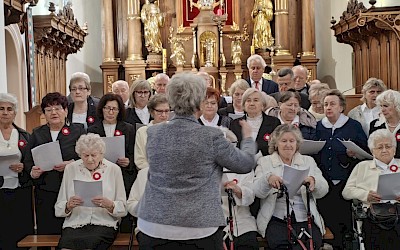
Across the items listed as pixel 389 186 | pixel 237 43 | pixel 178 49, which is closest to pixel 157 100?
pixel 389 186

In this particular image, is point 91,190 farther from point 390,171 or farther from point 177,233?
point 390,171

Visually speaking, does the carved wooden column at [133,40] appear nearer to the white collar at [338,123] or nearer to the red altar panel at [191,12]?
the red altar panel at [191,12]

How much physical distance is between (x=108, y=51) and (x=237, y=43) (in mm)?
2985

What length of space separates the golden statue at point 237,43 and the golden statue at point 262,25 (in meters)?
0.28

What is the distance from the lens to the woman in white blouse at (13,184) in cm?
546

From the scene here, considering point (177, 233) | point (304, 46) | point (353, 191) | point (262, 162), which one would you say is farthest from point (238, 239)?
point (304, 46)

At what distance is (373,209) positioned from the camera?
16.1ft

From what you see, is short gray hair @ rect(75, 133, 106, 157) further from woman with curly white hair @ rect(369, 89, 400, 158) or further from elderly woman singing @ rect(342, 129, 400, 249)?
woman with curly white hair @ rect(369, 89, 400, 158)

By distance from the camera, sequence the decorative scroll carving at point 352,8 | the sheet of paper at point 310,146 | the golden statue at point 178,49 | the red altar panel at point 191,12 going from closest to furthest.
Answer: the sheet of paper at point 310,146, the decorative scroll carving at point 352,8, the golden statue at point 178,49, the red altar panel at point 191,12

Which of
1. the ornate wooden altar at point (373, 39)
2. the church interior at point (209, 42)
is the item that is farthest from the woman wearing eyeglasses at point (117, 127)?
the church interior at point (209, 42)

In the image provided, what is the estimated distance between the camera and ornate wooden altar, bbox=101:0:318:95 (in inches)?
602

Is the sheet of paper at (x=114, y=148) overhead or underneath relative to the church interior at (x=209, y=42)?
underneath

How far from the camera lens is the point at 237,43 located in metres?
15.7

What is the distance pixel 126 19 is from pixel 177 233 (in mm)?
13555
